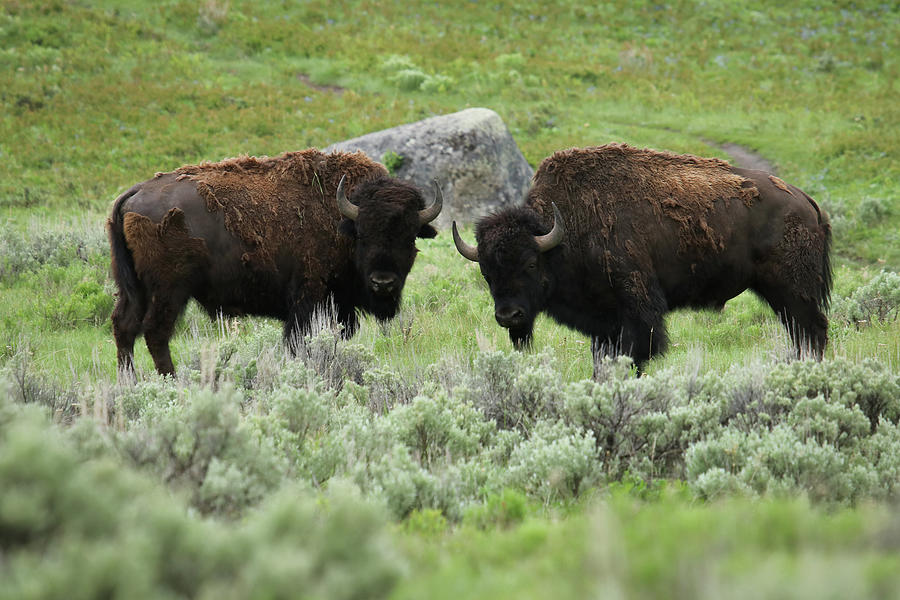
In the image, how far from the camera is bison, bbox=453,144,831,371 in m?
7.05

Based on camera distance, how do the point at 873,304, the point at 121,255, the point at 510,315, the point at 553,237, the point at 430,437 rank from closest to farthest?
the point at 430,437
the point at 510,315
the point at 553,237
the point at 121,255
the point at 873,304

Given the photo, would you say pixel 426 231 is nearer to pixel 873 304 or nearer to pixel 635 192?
pixel 635 192

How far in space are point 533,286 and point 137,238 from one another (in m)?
3.43

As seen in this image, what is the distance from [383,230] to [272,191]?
117 centimetres

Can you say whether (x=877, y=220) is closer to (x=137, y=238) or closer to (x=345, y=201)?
(x=345, y=201)

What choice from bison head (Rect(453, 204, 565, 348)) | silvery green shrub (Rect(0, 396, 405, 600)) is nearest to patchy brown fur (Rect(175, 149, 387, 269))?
bison head (Rect(453, 204, 565, 348))

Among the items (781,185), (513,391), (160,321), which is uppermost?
(781,185)

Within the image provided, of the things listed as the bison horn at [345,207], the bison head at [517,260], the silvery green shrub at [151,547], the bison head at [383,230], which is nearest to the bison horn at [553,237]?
the bison head at [517,260]

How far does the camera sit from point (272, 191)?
756 centimetres

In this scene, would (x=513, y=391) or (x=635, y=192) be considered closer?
(x=513, y=391)

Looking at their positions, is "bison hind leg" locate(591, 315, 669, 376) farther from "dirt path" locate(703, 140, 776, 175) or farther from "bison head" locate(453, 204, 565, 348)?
"dirt path" locate(703, 140, 776, 175)

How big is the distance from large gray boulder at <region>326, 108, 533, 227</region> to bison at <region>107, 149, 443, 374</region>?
7.32 m

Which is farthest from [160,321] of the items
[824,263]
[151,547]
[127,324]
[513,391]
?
[824,263]

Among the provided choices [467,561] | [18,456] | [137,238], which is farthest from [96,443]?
[137,238]
